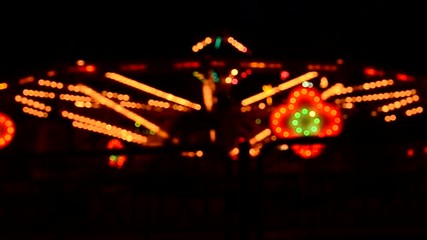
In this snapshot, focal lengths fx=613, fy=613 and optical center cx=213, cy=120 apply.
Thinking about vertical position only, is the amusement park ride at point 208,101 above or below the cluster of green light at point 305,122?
Result: above

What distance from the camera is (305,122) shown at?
9.59 metres

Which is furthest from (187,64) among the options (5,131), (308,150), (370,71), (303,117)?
(5,131)

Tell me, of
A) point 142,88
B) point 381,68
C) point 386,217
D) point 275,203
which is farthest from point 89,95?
point 386,217

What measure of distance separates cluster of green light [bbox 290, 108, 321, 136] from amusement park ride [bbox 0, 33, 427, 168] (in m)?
0.02

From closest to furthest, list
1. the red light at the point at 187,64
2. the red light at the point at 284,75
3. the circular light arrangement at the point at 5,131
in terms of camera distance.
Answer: the red light at the point at 187,64 < the circular light arrangement at the point at 5,131 < the red light at the point at 284,75

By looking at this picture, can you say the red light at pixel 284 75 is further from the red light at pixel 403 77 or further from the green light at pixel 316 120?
the red light at pixel 403 77

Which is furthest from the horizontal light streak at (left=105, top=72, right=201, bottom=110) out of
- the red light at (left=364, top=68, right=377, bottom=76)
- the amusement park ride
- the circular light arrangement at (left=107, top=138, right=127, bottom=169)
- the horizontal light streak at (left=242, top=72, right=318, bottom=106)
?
the red light at (left=364, top=68, right=377, bottom=76)

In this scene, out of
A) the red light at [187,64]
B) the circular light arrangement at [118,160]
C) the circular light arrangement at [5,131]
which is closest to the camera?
the red light at [187,64]

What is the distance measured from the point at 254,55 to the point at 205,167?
6.45ft

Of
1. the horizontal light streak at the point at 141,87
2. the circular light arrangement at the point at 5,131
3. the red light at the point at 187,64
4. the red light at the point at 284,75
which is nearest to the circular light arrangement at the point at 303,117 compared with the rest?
the red light at the point at 284,75

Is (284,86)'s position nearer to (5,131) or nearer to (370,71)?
(370,71)

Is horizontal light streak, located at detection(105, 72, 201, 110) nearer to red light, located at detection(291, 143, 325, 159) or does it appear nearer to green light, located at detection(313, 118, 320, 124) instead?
green light, located at detection(313, 118, 320, 124)

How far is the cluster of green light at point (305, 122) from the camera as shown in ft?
31.4

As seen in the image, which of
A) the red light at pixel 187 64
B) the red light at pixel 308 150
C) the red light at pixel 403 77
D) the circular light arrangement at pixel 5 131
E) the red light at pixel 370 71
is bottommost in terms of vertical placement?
the red light at pixel 308 150
